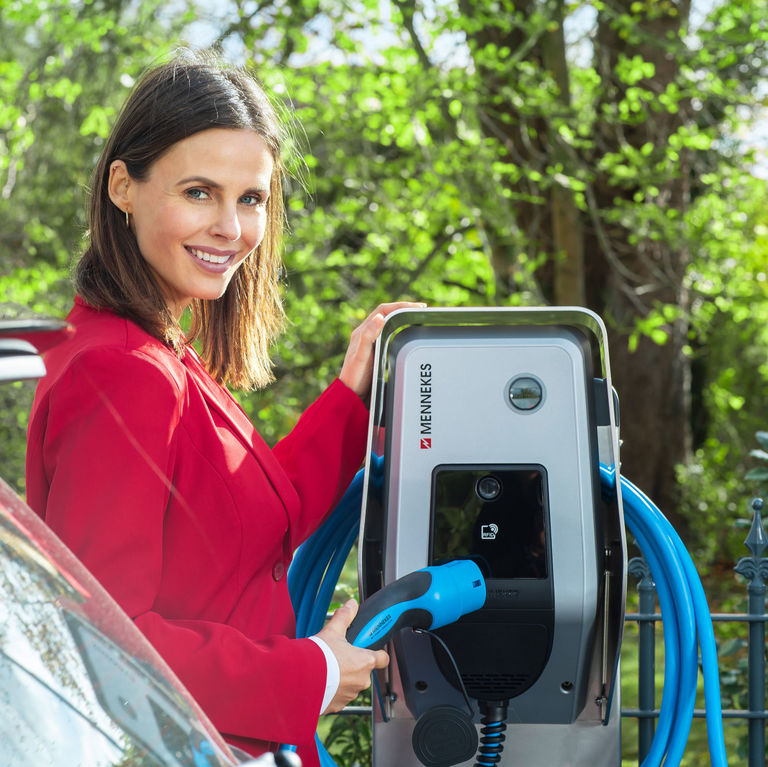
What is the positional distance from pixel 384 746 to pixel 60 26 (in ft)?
19.8

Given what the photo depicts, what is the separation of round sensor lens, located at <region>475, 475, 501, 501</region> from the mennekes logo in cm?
11

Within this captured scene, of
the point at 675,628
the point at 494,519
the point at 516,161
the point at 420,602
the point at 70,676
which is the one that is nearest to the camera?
Answer: the point at 70,676

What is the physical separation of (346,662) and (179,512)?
328 millimetres

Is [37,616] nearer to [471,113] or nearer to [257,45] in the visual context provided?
[471,113]

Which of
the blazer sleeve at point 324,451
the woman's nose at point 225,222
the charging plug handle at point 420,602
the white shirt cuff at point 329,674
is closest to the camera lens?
the white shirt cuff at point 329,674

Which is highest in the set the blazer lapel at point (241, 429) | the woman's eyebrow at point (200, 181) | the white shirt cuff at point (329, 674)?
the woman's eyebrow at point (200, 181)

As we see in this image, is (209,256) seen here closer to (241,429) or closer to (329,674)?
(241,429)

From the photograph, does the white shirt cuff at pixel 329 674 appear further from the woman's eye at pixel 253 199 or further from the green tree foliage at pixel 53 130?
the green tree foliage at pixel 53 130

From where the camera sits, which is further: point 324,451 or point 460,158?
point 460,158

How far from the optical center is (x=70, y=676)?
101 centimetres

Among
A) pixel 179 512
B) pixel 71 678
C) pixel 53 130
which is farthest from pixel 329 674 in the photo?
pixel 53 130

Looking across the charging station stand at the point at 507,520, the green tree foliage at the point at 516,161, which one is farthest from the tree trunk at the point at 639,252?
the charging station stand at the point at 507,520

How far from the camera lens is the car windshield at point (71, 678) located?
0.98 metres

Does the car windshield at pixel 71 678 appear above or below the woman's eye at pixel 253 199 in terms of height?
below
